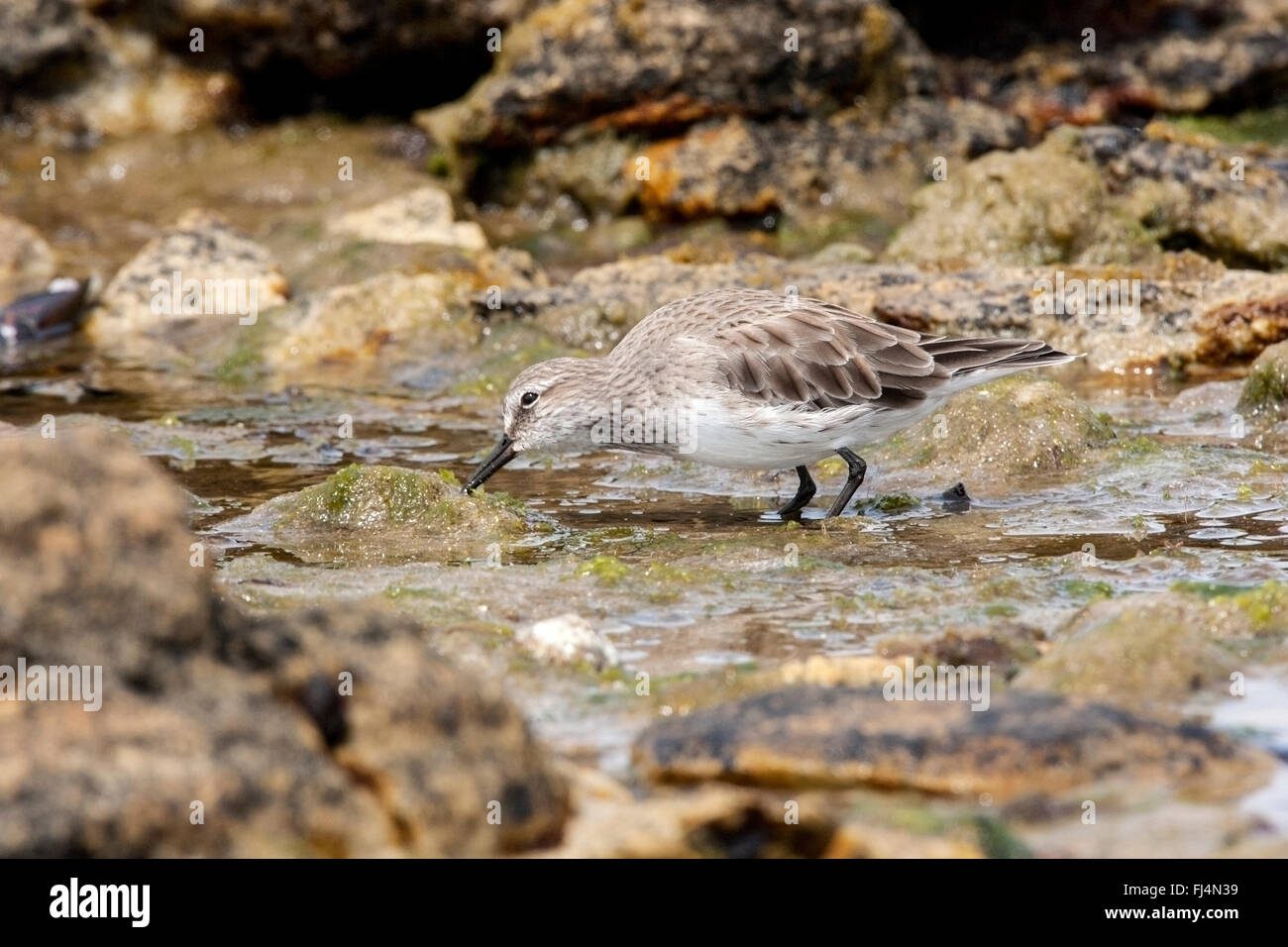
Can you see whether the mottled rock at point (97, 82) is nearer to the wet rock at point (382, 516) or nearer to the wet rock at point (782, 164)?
the wet rock at point (782, 164)

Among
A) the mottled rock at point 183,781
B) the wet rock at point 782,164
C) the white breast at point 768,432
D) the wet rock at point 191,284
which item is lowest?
the mottled rock at point 183,781

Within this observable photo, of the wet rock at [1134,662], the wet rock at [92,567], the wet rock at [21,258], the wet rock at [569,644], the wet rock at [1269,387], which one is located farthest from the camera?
the wet rock at [21,258]

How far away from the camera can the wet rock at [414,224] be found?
15102 millimetres

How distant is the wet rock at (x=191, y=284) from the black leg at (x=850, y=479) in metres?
6.80

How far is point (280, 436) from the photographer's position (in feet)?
37.3

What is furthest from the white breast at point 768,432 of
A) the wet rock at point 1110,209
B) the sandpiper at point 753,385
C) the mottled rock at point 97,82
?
the mottled rock at point 97,82

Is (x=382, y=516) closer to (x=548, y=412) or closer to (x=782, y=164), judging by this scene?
(x=548, y=412)

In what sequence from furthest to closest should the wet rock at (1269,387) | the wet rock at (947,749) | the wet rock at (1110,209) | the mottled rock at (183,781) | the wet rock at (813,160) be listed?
the wet rock at (813,160) < the wet rock at (1110,209) < the wet rock at (1269,387) < the wet rock at (947,749) < the mottled rock at (183,781)

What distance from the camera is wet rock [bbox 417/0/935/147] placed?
53.1 ft

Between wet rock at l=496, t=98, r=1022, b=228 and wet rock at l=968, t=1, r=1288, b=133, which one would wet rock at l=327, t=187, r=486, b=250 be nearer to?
wet rock at l=496, t=98, r=1022, b=228

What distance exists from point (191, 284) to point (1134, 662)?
34.7 feet

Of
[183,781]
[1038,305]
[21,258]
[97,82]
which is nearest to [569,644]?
[183,781]

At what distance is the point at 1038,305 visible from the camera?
12.5 m
